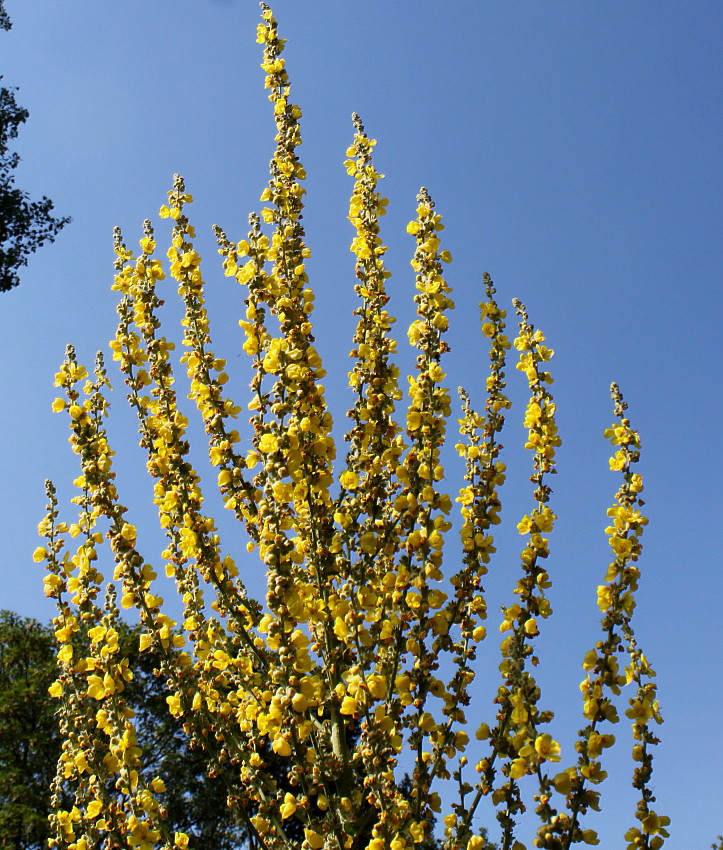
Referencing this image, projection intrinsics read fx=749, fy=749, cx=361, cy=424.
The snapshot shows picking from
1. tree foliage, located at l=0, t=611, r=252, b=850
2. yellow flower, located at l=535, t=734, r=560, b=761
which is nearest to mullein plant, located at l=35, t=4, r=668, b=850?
yellow flower, located at l=535, t=734, r=560, b=761

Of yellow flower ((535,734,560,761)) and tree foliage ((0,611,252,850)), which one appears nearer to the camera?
yellow flower ((535,734,560,761))

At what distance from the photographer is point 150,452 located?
13.9ft

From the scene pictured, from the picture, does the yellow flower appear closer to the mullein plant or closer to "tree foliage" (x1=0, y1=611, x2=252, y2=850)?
the mullein plant

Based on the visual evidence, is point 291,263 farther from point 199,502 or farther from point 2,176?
point 2,176

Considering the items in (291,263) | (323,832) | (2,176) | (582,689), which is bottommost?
(323,832)

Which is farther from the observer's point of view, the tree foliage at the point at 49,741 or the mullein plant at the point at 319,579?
the tree foliage at the point at 49,741

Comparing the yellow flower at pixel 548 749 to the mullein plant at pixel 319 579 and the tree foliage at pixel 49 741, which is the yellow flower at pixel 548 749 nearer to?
the mullein plant at pixel 319 579

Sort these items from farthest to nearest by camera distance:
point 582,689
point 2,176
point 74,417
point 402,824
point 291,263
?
point 2,176, point 74,417, point 291,263, point 582,689, point 402,824

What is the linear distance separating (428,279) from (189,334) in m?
1.39

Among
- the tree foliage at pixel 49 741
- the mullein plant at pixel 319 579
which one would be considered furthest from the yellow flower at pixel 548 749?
the tree foliage at pixel 49 741

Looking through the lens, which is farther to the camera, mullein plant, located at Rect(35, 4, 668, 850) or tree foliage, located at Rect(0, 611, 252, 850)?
tree foliage, located at Rect(0, 611, 252, 850)

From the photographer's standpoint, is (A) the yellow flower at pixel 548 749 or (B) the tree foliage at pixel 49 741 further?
(B) the tree foliage at pixel 49 741

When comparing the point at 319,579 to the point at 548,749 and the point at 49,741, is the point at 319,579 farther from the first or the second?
the point at 49,741

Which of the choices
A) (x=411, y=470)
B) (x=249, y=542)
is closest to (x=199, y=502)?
(x=249, y=542)
